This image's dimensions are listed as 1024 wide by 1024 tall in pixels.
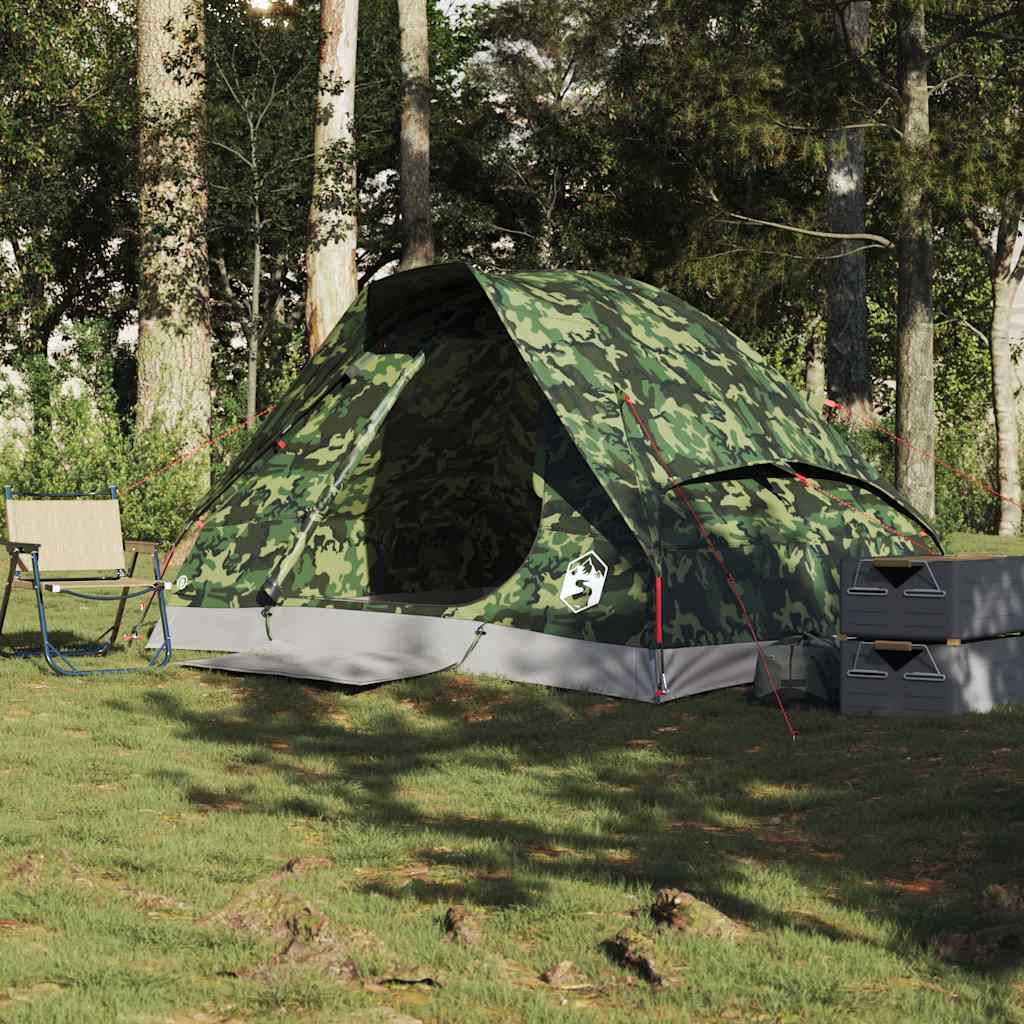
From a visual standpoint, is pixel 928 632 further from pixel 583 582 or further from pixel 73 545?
pixel 73 545

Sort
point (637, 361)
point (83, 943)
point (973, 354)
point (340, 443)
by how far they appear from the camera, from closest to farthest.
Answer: point (83, 943), point (637, 361), point (340, 443), point (973, 354)

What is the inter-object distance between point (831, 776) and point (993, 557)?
5.47 ft

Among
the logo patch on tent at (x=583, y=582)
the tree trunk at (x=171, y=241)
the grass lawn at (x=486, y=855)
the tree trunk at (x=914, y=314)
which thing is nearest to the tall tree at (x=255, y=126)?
the tree trunk at (x=171, y=241)

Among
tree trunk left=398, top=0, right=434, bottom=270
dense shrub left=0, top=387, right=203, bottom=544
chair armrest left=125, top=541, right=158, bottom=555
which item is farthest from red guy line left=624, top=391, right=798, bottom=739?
tree trunk left=398, top=0, right=434, bottom=270

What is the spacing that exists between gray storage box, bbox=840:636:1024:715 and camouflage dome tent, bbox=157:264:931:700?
84cm

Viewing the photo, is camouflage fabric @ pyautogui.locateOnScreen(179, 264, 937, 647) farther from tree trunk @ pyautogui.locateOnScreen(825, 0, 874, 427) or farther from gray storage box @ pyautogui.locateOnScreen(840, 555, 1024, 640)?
tree trunk @ pyautogui.locateOnScreen(825, 0, 874, 427)

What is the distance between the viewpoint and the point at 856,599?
21.5 feet

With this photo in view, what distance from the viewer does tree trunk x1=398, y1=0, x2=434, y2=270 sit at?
1942cm

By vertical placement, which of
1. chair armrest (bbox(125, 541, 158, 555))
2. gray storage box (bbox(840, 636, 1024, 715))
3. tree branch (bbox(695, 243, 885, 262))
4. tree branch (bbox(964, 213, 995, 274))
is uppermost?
tree branch (bbox(964, 213, 995, 274))

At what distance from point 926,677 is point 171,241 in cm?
1023

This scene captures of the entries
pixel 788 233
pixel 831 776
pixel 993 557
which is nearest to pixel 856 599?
pixel 993 557

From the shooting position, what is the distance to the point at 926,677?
6512mm

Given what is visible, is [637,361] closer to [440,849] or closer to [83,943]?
[440,849]

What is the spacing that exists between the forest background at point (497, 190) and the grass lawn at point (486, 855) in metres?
4.85
